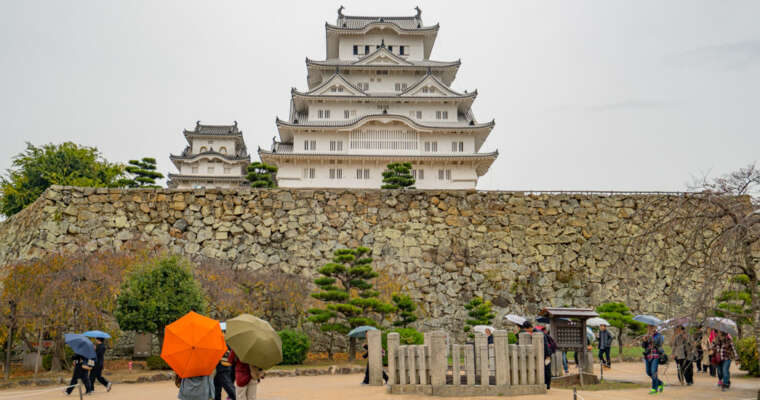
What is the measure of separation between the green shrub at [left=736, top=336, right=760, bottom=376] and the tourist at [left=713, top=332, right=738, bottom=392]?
2.16m

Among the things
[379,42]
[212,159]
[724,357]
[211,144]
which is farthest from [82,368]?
[211,144]

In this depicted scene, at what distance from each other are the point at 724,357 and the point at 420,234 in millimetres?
12112

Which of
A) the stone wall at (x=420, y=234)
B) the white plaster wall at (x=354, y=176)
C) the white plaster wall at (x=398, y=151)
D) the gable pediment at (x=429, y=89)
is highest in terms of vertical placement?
the gable pediment at (x=429, y=89)

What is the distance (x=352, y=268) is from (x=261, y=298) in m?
3.36

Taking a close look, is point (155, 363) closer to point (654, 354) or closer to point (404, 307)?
point (404, 307)

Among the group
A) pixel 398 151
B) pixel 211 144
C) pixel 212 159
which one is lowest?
pixel 398 151

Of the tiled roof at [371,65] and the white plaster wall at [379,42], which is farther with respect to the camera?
the white plaster wall at [379,42]

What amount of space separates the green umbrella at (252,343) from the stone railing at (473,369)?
12.7 ft

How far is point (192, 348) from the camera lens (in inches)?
289

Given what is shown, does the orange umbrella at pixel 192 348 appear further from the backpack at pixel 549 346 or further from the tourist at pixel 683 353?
the tourist at pixel 683 353

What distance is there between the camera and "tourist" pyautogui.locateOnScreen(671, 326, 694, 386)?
10773mm

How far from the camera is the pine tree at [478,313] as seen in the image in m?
19.5

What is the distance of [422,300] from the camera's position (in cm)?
2153

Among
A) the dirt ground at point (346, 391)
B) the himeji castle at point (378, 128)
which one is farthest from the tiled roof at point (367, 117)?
the dirt ground at point (346, 391)
